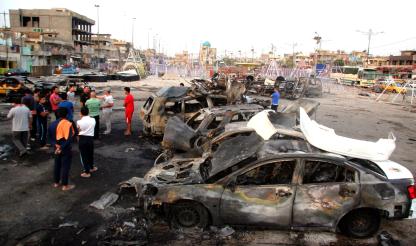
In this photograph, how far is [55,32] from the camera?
61.9 metres

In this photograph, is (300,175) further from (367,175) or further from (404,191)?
(404,191)

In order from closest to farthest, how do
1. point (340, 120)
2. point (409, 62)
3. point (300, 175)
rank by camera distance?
point (300, 175)
point (340, 120)
point (409, 62)

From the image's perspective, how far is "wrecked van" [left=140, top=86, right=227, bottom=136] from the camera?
1076 centimetres

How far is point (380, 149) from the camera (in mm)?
5566

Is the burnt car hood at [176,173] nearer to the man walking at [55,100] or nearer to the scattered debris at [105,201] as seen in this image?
the scattered debris at [105,201]

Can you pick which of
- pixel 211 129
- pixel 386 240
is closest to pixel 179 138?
pixel 211 129

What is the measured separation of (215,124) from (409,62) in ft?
267

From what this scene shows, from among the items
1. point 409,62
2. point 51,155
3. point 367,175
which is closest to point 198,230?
point 367,175

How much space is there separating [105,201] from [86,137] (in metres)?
1.77

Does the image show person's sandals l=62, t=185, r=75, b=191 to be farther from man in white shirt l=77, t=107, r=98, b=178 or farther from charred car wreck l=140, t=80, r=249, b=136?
charred car wreck l=140, t=80, r=249, b=136

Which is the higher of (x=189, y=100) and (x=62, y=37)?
(x=62, y=37)

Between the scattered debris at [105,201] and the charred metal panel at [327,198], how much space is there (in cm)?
328

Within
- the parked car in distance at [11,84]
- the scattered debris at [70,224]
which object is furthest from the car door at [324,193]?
the parked car in distance at [11,84]

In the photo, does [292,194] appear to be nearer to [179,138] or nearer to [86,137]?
[179,138]
